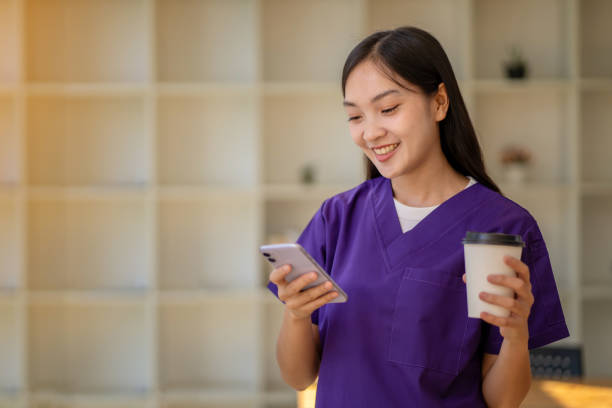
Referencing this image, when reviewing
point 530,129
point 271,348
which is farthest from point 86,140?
point 530,129

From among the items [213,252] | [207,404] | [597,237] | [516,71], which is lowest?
[207,404]

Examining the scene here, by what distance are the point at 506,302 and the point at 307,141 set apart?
2.88m

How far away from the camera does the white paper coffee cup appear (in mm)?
993

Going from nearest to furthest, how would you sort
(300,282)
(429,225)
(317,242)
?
1. (300,282)
2. (429,225)
3. (317,242)

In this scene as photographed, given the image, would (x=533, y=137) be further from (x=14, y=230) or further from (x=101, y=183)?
(x=14, y=230)

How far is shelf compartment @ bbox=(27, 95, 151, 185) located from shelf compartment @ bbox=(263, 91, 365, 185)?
0.69 m

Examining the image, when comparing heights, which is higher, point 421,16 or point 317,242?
point 421,16

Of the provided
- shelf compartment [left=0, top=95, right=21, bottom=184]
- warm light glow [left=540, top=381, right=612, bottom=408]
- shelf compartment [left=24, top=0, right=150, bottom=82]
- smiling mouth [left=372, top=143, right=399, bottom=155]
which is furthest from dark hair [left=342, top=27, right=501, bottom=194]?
shelf compartment [left=0, top=95, right=21, bottom=184]

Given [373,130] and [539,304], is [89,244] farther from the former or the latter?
[539,304]

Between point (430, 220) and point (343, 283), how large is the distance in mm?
188

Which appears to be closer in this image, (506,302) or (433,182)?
(506,302)

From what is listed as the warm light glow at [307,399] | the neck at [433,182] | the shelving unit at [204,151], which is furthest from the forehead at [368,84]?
the shelving unit at [204,151]

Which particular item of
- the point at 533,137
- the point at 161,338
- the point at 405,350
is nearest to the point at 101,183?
the point at 161,338

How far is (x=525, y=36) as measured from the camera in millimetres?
3797
